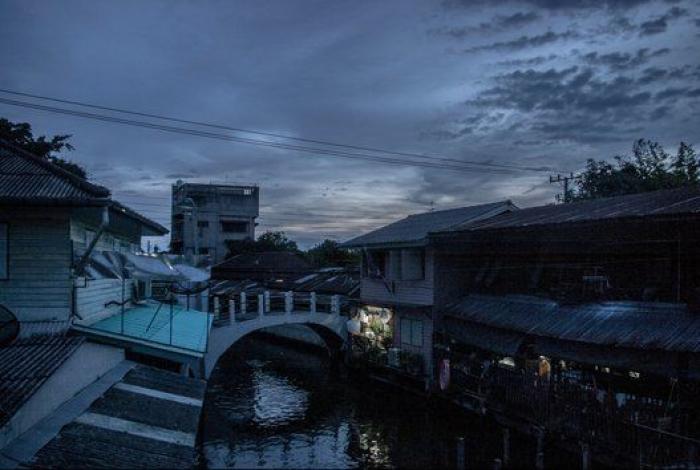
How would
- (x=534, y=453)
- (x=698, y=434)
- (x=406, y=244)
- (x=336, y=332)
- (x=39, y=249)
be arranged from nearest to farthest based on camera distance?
(x=698, y=434)
(x=39, y=249)
(x=534, y=453)
(x=406, y=244)
(x=336, y=332)

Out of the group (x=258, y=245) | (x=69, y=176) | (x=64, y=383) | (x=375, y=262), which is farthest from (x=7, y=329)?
(x=258, y=245)

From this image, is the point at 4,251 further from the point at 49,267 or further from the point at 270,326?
the point at 270,326

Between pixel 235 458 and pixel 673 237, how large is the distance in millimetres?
16532

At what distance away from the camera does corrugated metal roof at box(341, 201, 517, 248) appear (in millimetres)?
28266

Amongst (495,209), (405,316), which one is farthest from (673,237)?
(405,316)

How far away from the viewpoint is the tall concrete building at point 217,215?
244 feet

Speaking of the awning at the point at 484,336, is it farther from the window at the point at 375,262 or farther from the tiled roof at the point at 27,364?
the tiled roof at the point at 27,364

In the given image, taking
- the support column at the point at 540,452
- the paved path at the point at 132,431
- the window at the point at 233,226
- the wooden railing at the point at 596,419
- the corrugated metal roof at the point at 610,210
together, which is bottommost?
the support column at the point at 540,452

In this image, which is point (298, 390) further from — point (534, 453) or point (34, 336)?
point (34, 336)

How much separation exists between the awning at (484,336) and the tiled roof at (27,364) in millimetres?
15210

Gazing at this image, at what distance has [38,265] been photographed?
1580 centimetres

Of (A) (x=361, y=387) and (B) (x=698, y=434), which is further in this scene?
(A) (x=361, y=387)

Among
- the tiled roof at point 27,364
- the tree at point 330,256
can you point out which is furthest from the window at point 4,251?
the tree at point 330,256

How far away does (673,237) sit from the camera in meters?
17.4
